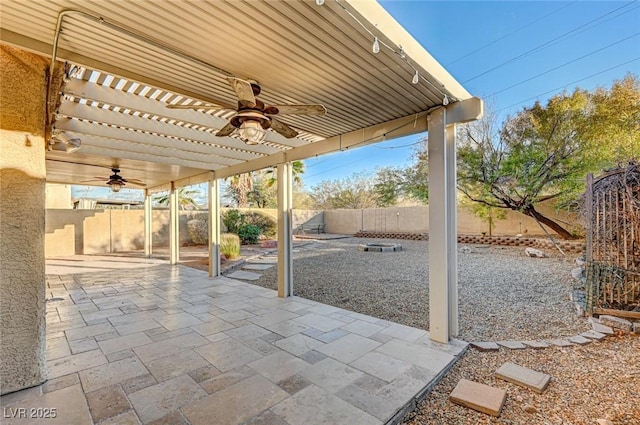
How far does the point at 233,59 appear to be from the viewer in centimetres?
209

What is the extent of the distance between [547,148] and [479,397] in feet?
31.1

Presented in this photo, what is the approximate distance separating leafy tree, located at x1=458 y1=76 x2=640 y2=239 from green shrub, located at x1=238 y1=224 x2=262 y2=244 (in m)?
8.68

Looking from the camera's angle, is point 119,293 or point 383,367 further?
point 119,293

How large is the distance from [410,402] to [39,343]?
2.88 m

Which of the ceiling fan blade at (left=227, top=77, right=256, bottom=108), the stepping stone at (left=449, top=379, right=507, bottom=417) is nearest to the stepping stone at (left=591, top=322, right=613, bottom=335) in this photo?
the stepping stone at (left=449, top=379, right=507, bottom=417)

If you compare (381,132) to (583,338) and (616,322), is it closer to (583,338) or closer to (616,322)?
(583,338)

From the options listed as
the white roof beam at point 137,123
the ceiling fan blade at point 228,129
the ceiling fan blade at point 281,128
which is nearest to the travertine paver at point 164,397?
the ceiling fan blade at point 228,129

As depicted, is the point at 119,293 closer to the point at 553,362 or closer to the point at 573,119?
the point at 553,362

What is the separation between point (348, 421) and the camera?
5.88ft

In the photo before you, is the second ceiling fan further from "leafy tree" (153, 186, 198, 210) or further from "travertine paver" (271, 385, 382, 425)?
"leafy tree" (153, 186, 198, 210)

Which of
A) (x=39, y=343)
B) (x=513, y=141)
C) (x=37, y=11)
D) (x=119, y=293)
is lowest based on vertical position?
(x=119, y=293)

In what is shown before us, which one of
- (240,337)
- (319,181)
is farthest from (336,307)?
(319,181)

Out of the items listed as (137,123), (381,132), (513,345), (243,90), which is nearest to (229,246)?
(137,123)

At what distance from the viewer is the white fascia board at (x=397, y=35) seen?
5.58 ft
